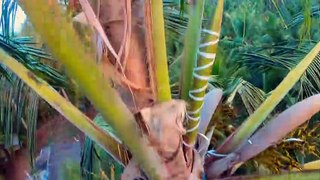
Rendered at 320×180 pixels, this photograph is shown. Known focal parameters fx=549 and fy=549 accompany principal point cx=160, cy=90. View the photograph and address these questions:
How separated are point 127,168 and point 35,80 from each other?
24 centimetres

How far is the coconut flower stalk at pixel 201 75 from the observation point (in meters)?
0.98

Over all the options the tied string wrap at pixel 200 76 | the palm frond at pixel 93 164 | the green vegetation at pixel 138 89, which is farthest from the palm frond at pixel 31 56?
the tied string wrap at pixel 200 76

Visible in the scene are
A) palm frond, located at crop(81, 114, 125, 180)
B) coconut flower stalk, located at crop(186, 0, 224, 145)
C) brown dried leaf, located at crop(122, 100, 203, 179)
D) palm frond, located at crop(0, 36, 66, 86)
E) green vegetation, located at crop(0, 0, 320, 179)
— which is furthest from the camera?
palm frond, located at crop(81, 114, 125, 180)

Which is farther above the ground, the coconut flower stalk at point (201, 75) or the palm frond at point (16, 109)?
the coconut flower stalk at point (201, 75)

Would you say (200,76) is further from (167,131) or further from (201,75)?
(167,131)

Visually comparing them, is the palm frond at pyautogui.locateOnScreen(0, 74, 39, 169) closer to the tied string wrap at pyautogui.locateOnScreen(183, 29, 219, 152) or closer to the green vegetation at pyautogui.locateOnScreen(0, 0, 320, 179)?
the green vegetation at pyautogui.locateOnScreen(0, 0, 320, 179)

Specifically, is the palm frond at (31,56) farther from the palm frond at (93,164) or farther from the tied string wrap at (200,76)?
the tied string wrap at (200,76)

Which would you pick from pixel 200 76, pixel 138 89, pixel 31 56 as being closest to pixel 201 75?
pixel 200 76

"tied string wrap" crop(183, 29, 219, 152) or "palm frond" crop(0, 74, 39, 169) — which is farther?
"palm frond" crop(0, 74, 39, 169)

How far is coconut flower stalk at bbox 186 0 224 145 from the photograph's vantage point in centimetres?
98

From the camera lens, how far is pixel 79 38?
0.68 meters

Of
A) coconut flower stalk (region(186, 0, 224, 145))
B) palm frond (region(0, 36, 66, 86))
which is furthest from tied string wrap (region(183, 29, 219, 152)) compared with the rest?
palm frond (region(0, 36, 66, 86))

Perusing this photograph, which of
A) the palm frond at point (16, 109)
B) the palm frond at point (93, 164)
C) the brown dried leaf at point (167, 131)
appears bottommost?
the palm frond at point (93, 164)

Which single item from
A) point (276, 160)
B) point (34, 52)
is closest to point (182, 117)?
point (276, 160)
